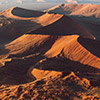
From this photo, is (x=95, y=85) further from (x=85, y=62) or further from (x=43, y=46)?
(x=43, y=46)

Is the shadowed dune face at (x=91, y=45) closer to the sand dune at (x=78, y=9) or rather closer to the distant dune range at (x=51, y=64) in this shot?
the distant dune range at (x=51, y=64)

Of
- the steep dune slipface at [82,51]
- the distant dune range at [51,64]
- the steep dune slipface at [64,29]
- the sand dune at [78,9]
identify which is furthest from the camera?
the sand dune at [78,9]

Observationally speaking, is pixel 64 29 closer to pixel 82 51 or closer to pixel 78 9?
pixel 82 51

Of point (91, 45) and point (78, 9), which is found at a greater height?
point (91, 45)

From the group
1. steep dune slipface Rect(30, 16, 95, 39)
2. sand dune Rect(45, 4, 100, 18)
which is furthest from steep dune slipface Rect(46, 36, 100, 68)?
sand dune Rect(45, 4, 100, 18)

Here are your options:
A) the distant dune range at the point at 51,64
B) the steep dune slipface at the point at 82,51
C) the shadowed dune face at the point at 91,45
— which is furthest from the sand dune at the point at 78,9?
the steep dune slipface at the point at 82,51

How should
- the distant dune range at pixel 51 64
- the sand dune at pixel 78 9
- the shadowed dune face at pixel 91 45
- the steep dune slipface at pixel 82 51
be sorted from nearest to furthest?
the distant dune range at pixel 51 64 < the steep dune slipface at pixel 82 51 < the shadowed dune face at pixel 91 45 < the sand dune at pixel 78 9

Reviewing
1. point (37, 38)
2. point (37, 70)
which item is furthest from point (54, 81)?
point (37, 38)

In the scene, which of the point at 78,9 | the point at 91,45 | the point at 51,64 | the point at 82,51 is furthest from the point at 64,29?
the point at 78,9
